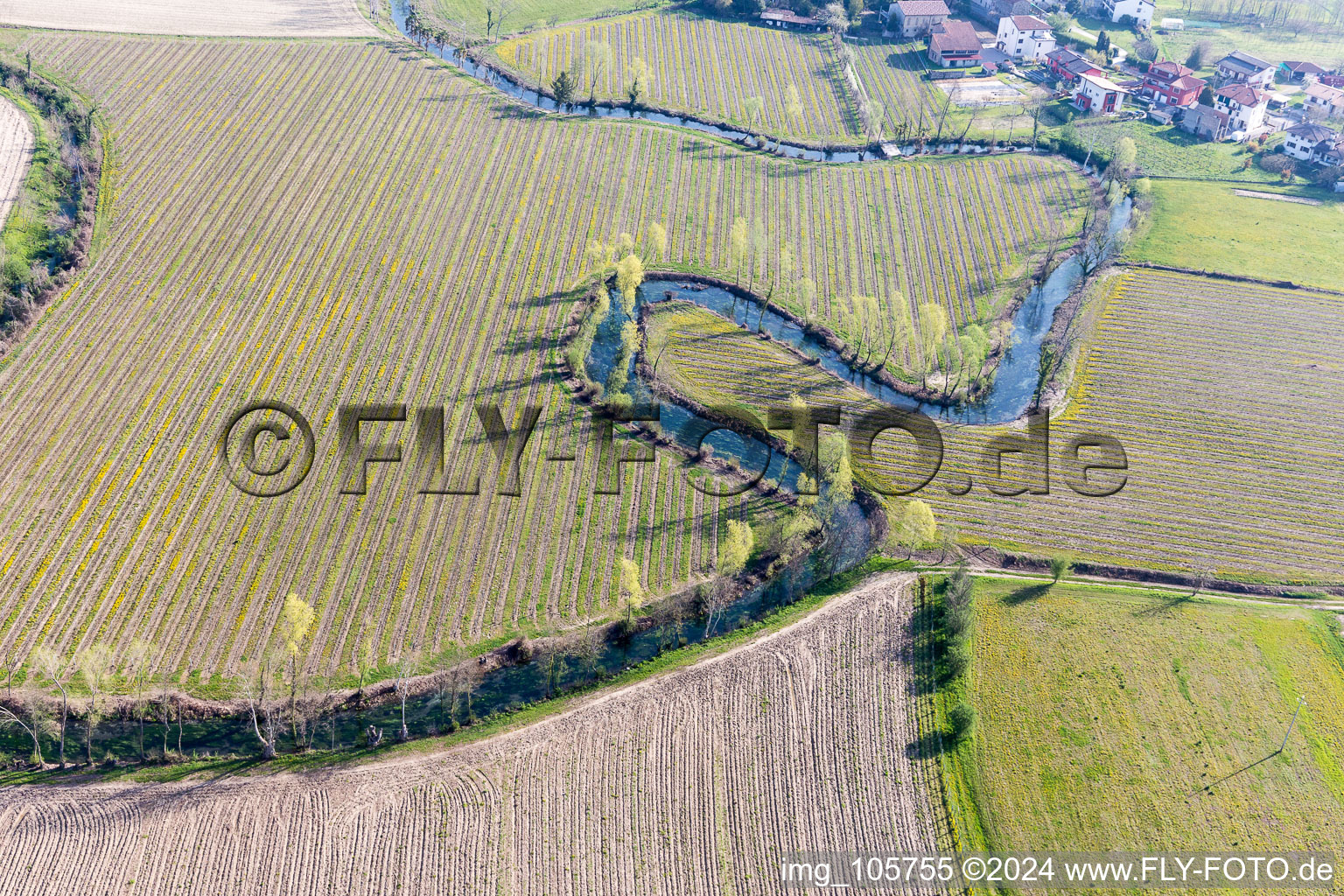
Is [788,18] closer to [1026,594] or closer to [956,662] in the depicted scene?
[1026,594]

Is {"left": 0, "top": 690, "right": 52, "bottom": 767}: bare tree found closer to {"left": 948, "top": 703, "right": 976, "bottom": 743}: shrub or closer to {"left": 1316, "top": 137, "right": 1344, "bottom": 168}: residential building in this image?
{"left": 948, "top": 703, "right": 976, "bottom": 743}: shrub

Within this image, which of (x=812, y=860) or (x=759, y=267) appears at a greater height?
(x=759, y=267)

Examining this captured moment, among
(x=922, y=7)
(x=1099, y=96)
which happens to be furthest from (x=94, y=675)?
(x=922, y=7)

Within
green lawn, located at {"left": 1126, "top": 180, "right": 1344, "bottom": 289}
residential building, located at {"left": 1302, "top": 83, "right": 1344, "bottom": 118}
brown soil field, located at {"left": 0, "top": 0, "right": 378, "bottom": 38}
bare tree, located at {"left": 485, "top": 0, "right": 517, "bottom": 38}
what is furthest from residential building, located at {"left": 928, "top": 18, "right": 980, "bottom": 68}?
brown soil field, located at {"left": 0, "top": 0, "right": 378, "bottom": 38}

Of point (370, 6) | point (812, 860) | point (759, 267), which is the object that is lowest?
point (812, 860)

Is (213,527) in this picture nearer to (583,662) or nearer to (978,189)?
(583,662)

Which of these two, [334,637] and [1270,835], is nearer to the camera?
[1270,835]

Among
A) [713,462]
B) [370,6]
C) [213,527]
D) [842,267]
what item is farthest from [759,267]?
[370,6]
